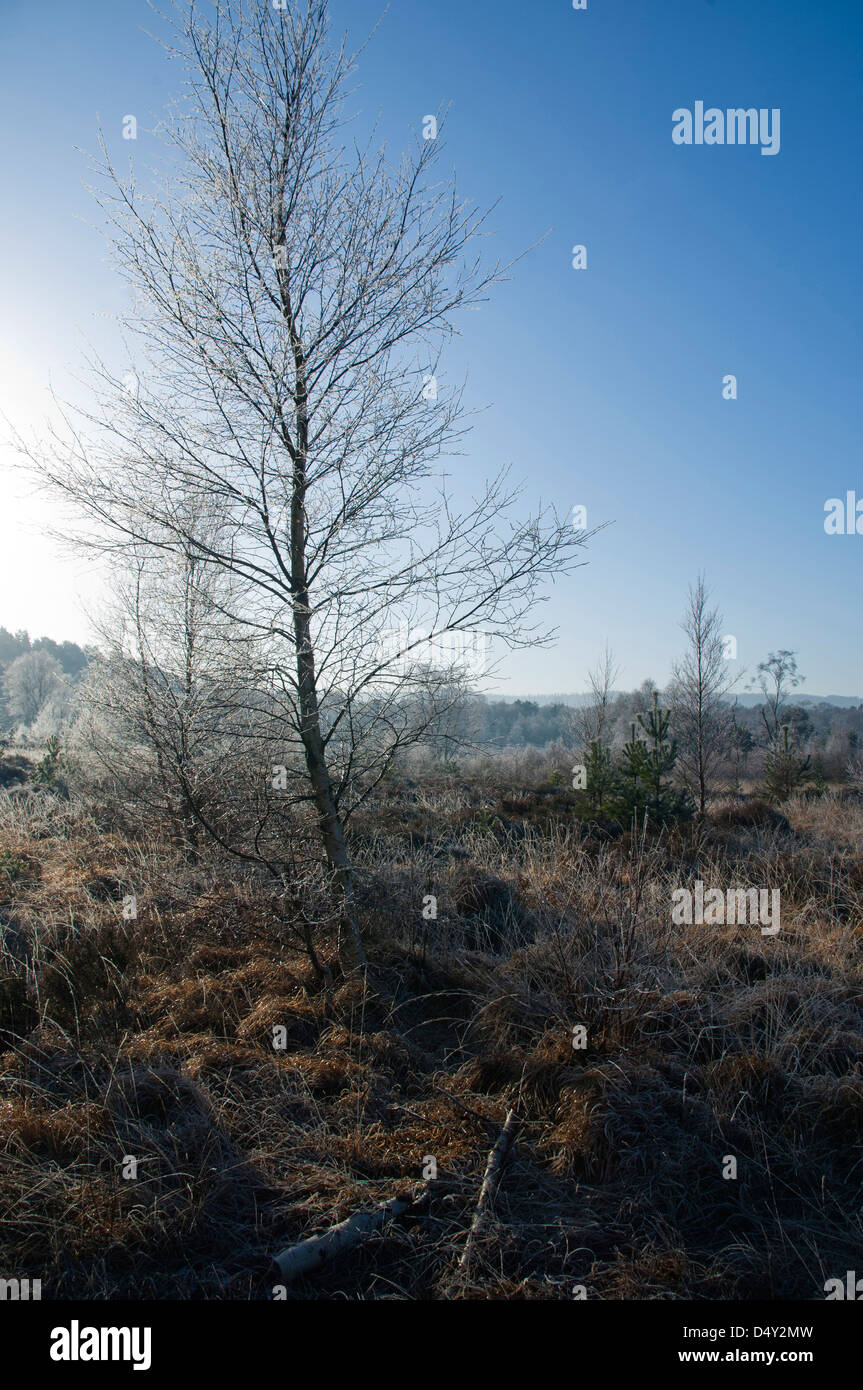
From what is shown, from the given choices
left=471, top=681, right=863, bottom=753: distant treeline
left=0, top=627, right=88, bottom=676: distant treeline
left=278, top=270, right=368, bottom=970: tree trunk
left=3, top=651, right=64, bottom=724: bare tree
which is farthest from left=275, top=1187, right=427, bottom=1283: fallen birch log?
left=0, top=627, right=88, bottom=676: distant treeline

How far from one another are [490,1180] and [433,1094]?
28.7 inches

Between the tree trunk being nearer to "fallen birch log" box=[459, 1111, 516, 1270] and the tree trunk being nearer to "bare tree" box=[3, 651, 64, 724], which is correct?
"fallen birch log" box=[459, 1111, 516, 1270]

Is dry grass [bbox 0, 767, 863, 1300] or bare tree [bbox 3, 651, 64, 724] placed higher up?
bare tree [bbox 3, 651, 64, 724]

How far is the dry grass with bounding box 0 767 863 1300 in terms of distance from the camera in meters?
2.50

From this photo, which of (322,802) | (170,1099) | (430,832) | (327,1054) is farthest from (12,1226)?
(430,832)

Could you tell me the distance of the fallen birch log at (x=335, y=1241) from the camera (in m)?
2.44

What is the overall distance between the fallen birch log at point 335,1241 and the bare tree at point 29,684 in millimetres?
45408

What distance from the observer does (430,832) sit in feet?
33.5

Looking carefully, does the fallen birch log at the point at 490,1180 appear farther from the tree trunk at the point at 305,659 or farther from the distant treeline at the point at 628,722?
the distant treeline at the point at 628,722

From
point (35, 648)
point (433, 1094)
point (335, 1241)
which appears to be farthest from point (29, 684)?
point (335, 1241)

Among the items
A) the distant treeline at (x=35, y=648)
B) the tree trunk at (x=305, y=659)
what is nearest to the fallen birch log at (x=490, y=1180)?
the tree trunk at (x=305, y=659)

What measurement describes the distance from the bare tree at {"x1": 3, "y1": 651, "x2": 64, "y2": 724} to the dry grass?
1700 inches

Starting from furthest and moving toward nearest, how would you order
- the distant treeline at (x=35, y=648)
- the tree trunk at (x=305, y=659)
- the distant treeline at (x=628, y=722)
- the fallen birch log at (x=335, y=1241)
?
the distant treeline at (x=35, y=648)
the distant treeline at (x=628, y=722)
the tree trunk at (x=305, y=659)
the fallen birch log at (x=335, y=1241)

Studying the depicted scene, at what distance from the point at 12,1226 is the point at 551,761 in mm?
32111
